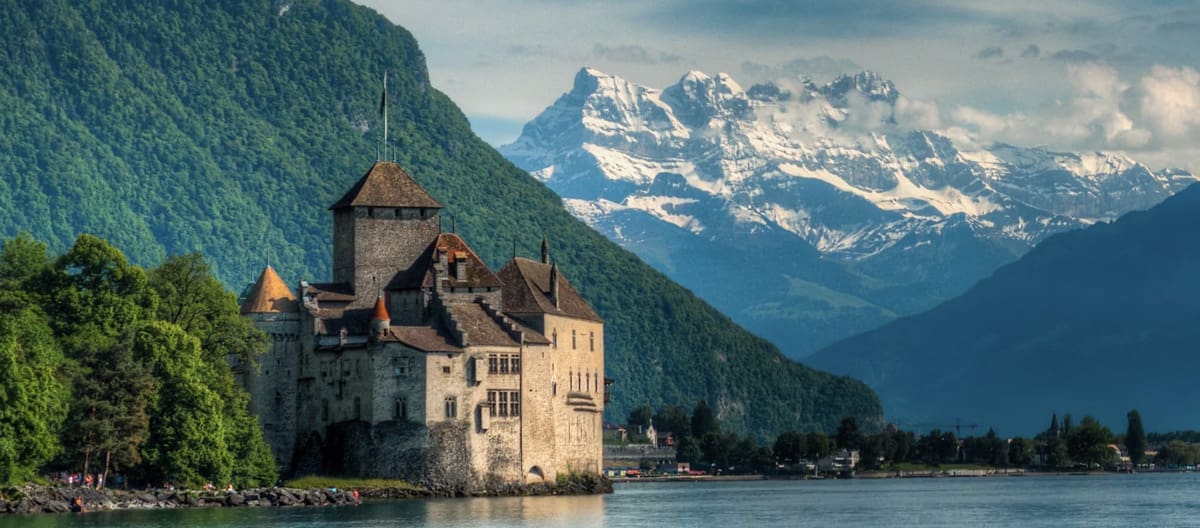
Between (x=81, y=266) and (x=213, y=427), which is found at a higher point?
(x=81, y=266)

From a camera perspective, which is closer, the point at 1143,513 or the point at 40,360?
the point at 40,360

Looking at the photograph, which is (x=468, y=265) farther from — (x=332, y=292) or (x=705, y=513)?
(x=705, y=513)

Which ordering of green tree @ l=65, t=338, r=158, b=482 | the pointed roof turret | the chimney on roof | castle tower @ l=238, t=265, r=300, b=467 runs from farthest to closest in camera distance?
the chimney on roof < castle tower @ l=238, t=265, r=300, b=467 < the pointed roof turret < green tree @ l=65, t=338, r=158, b=482

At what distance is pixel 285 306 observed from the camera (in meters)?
147

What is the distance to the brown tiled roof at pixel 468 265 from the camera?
14788 cm

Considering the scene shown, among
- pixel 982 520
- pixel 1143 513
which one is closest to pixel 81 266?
pixel 982 520

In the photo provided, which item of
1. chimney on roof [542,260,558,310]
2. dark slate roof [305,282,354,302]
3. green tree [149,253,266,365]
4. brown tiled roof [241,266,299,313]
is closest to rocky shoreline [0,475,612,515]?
green tree [149,253,266,365]

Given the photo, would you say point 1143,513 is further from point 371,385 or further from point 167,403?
point 167,403

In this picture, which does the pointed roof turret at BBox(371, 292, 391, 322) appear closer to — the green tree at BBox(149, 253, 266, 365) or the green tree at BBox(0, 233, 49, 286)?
the green tree at BBox(149, 253, 266, 365)

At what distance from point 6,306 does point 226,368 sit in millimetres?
14929

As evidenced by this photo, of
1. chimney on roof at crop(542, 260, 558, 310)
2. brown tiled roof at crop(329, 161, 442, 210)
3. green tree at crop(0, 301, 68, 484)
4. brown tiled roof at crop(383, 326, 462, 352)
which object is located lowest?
green tree at crop(0, 301, 68, 484)

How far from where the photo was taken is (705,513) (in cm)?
14238

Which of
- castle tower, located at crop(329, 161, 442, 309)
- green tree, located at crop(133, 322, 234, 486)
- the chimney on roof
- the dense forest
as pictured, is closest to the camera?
the dense forest

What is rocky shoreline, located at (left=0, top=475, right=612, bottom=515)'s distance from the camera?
118 metres
